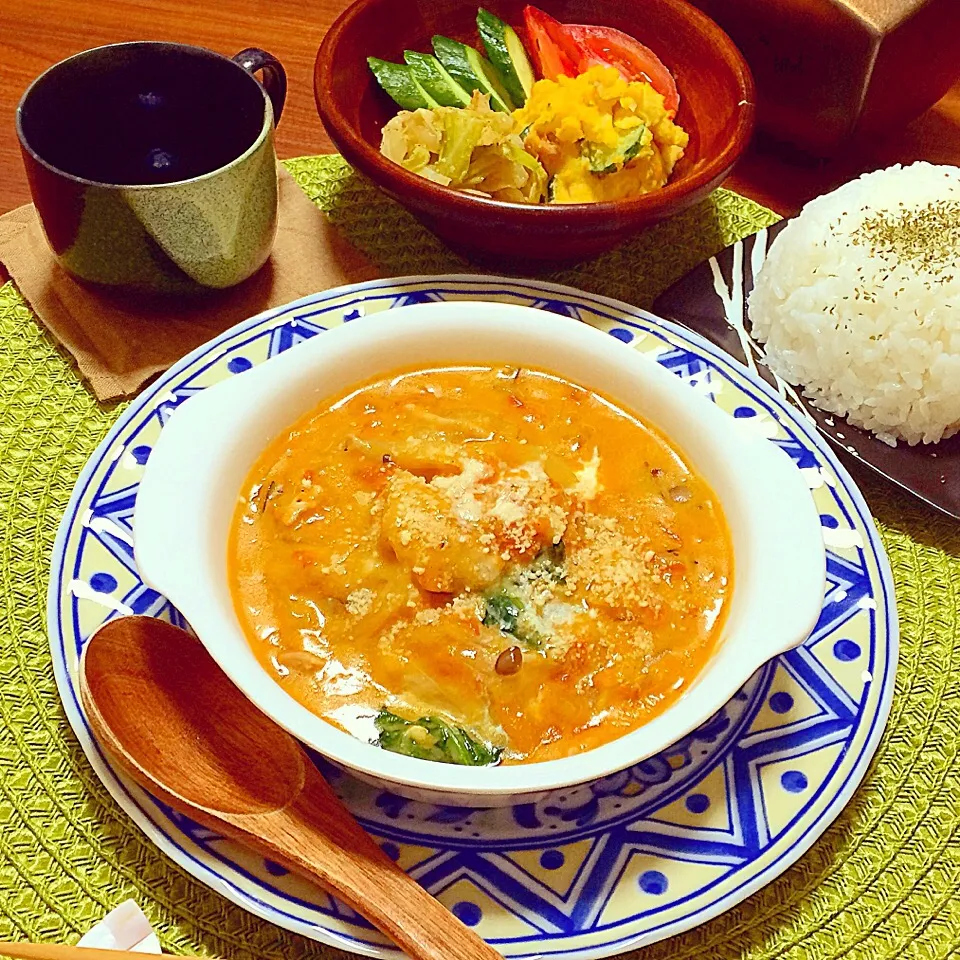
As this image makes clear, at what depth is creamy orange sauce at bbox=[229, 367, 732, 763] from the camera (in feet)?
4.80

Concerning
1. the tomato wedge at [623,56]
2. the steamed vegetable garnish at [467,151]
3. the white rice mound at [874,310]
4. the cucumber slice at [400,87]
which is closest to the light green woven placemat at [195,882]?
the white rice mound at [874,310]

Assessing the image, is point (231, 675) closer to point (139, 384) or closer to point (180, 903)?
point (180, 903)

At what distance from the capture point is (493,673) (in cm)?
147

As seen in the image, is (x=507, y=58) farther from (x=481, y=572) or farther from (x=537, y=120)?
(x=481, y=572)

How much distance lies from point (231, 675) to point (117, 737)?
0.22m

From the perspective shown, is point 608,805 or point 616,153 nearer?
point 608,805

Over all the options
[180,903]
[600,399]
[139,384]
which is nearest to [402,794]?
[180,903]

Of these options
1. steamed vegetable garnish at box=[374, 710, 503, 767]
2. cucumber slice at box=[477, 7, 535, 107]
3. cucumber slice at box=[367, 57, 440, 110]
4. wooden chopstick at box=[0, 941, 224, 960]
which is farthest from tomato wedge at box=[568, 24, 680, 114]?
wooden chopstick at box=[0, 941, 224, 960]

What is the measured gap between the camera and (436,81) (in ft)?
8.08

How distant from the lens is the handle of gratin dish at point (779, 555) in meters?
1.41

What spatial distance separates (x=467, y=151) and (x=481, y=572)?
1.07 m

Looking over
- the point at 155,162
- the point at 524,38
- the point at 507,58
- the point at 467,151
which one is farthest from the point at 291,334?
the point at 524,38

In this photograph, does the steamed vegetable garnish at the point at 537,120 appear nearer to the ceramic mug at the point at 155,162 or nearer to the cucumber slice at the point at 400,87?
the cucumber slice at the point at 400,87

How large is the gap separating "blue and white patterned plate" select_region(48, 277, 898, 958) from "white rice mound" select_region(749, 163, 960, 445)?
16.0 inches
